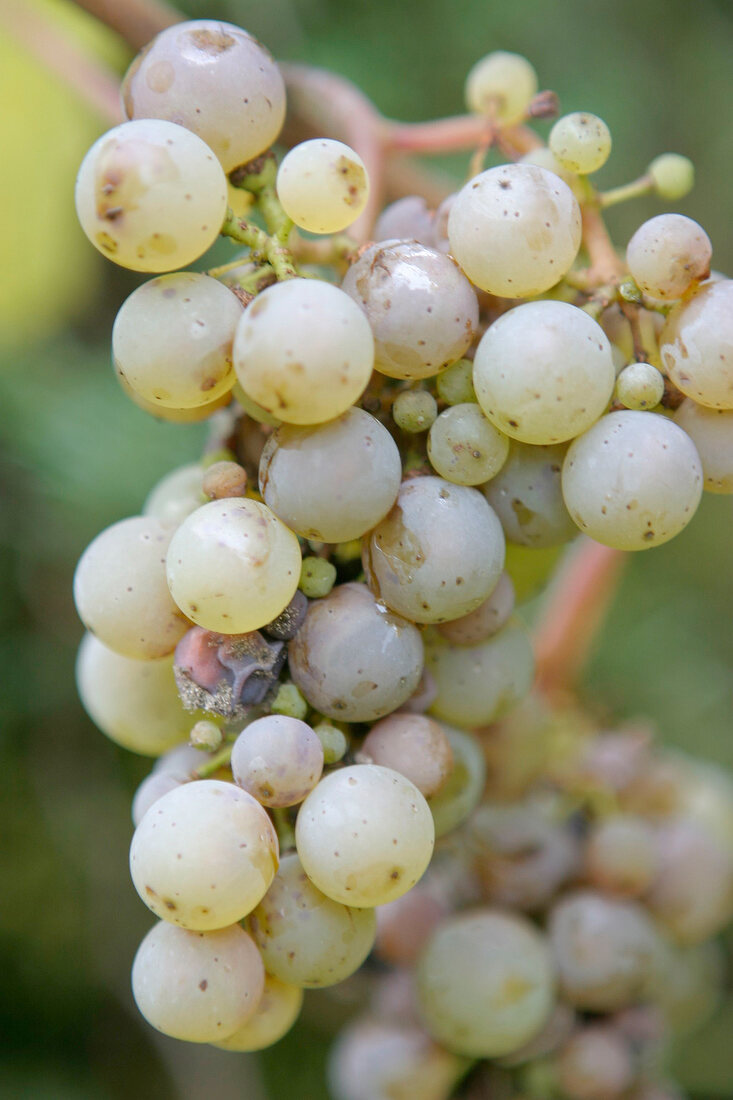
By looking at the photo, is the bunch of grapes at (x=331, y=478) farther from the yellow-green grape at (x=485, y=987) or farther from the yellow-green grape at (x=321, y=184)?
the yellow-green grape at (x=485, y=987)

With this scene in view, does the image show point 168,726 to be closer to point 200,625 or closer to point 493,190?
point 200,625

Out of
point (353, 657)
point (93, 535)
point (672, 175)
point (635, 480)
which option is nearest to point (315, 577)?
point (353, 657)

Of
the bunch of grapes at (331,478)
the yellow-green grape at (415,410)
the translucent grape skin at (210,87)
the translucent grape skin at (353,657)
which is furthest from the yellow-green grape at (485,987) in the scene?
the translucent grape skin at (210,87)

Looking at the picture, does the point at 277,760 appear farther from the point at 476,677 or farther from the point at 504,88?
the point at 504,88

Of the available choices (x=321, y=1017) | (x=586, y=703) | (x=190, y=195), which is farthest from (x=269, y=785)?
(x=321, y=1017)

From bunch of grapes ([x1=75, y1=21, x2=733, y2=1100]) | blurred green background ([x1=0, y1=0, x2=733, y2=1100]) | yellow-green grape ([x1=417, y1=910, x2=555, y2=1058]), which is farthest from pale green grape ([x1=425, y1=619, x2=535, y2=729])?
blurred green background ([x1=0, y1=0, x2=733, y2=1100])

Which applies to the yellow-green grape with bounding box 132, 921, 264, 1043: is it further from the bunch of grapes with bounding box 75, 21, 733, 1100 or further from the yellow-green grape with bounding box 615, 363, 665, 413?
the yellow-green grape with bounding box 615, 363, 665, 413
